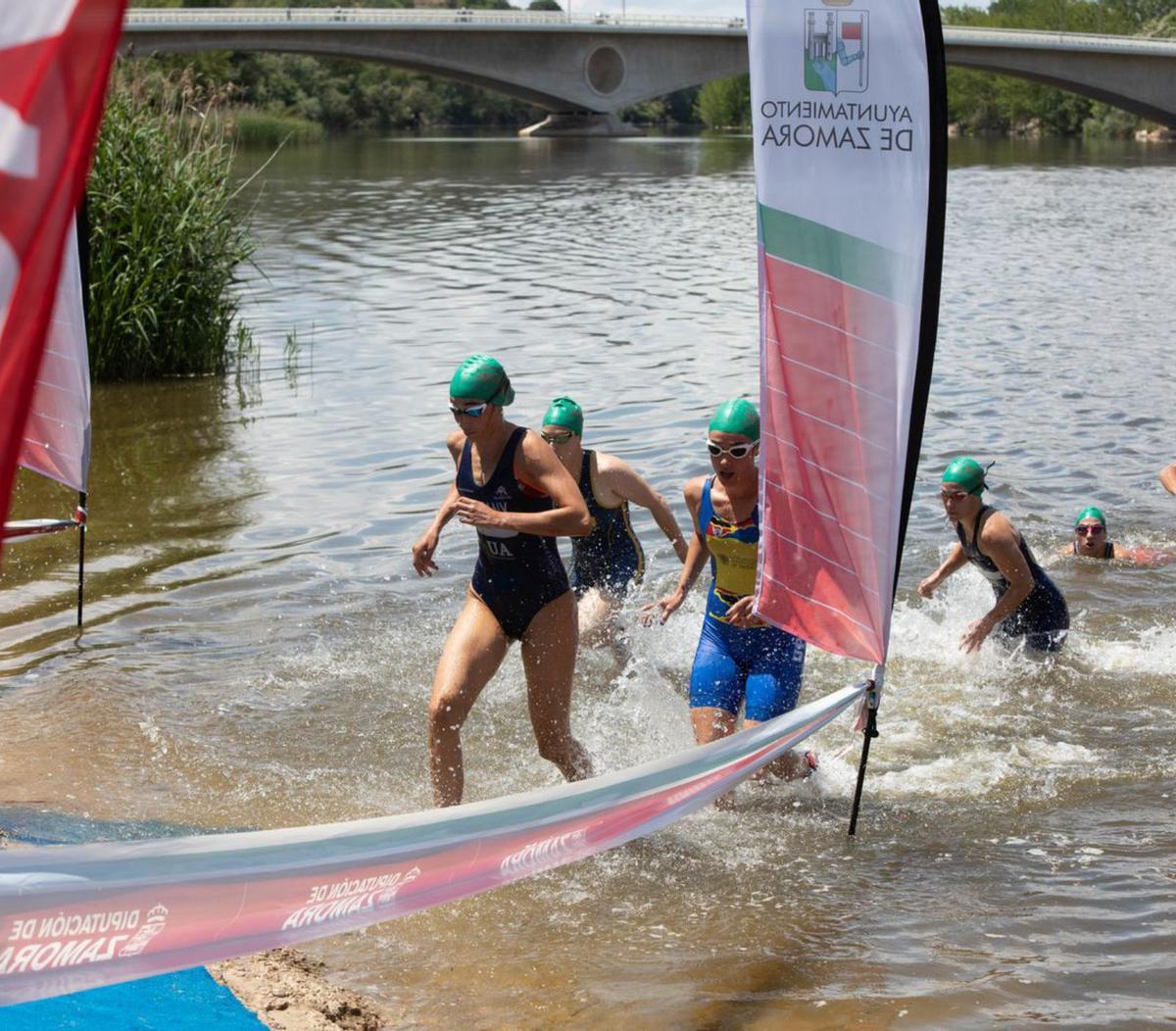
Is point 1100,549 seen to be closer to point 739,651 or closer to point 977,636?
point 977,636

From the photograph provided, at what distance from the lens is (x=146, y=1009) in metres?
4.68

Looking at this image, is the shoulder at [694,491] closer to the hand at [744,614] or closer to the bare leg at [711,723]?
the bare leg at [711,723]

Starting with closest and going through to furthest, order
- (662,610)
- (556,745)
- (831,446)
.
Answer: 1. (831,446)
2. (556,745)
3. (662,610)

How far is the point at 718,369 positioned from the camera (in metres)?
18.5

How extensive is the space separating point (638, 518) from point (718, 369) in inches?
241

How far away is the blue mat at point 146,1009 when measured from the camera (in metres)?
4.50

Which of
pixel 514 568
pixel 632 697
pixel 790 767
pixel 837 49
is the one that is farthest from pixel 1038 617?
pixel 837 49

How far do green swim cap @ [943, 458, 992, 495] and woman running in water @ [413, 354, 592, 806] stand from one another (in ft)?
9.92

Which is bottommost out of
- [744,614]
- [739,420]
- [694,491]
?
[744,614]

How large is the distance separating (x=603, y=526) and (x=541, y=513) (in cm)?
260

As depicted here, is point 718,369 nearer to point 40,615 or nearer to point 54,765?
point 40,615

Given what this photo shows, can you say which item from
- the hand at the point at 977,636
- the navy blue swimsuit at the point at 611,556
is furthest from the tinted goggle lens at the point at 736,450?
the hand at the point at 977,636

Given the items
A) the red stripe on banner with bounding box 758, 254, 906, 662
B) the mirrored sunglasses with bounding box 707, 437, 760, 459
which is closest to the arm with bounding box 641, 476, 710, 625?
the mirrored sunglasses with bounding box 707, 437, 760, 459

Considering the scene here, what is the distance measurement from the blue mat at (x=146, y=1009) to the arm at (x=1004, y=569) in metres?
5.13
